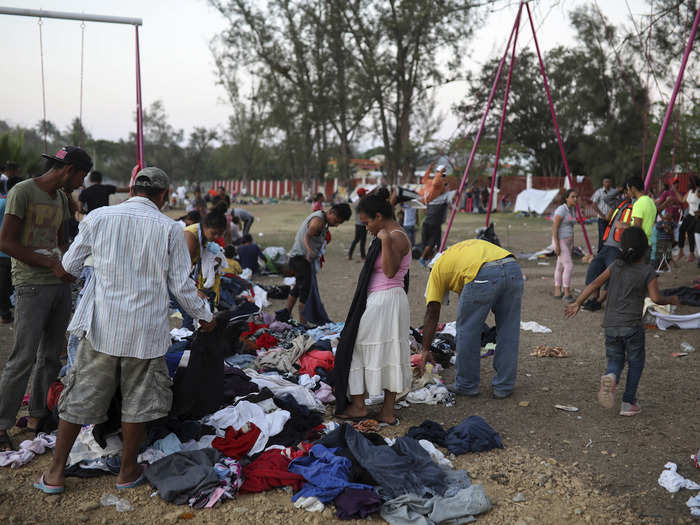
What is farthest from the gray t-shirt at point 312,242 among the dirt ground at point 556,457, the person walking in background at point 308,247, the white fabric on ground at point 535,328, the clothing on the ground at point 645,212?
the clothing on the ground at point 645,212

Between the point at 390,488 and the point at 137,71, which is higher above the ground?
the point at 137,71

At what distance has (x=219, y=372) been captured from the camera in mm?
3896

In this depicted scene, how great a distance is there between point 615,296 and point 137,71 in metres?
6.09

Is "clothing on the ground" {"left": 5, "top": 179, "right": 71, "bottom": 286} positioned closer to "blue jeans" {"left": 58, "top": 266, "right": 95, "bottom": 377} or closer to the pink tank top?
"blue jeans" {"left": 58, "top": 266, "right": 95, "bottom": 377}

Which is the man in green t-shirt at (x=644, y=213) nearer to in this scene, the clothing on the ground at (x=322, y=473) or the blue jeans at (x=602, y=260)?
the blue jeans at (x=602, y=260)

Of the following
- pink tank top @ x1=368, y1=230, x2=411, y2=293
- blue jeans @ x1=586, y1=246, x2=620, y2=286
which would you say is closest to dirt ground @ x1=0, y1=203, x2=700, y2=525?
pink tank top @ x1=368, y1=230, x2=411, y2=293

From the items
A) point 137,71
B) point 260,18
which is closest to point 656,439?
point 137,71

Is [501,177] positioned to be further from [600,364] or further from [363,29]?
[600,364]

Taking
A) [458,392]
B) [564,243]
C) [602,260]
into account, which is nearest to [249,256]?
[564,243]

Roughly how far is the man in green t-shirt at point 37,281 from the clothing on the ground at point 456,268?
109 inches

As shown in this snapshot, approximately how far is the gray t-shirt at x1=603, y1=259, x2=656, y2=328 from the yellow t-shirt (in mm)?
917

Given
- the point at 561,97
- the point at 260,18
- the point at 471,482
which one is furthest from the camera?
the point at 561,97

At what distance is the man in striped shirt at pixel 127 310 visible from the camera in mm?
3014

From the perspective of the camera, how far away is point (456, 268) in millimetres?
4801
